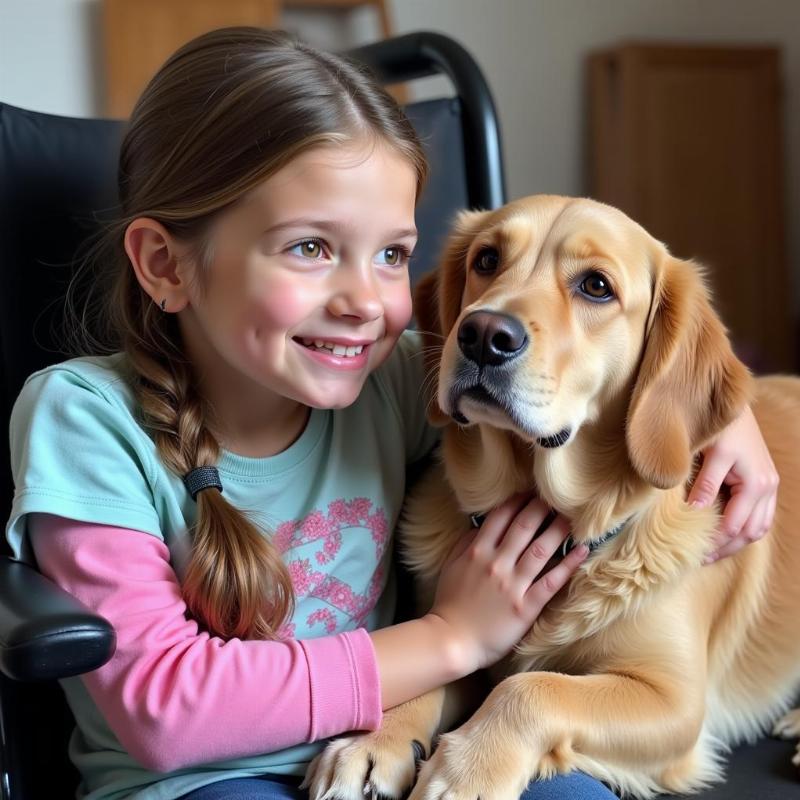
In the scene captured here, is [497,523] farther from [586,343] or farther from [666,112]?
[666,112]

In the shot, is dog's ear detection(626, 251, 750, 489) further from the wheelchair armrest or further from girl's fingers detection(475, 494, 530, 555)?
the wheelchair armrest

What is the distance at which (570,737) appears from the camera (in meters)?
1.19

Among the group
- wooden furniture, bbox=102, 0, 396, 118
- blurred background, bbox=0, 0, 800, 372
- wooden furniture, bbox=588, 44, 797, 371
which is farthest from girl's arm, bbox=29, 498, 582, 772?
wooden furniture, bbox=588, 44, 797, 371

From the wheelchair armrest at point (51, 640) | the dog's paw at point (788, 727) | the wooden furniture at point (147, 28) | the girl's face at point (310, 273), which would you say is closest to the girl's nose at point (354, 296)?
the girl's face at point (310, 273)

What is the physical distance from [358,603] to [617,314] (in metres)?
0.50

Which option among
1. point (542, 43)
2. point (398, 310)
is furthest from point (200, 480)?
point (542, 43)

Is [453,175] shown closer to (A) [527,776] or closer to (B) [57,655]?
(A) [527,776]

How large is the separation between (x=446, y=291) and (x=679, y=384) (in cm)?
36

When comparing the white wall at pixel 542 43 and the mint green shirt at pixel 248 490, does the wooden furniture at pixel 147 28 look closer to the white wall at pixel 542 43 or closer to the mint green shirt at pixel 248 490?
the white wall at pixel 542 43

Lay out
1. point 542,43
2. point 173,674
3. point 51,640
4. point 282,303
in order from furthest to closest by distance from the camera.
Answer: point 542,43
point 282,303
point 173,674
point 51,640

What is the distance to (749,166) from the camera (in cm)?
429

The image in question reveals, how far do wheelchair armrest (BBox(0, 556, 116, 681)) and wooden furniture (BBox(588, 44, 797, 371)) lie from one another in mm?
3434

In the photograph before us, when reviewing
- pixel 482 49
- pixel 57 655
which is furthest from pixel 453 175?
pixel 482 49

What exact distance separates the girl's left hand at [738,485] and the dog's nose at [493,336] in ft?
1.18
